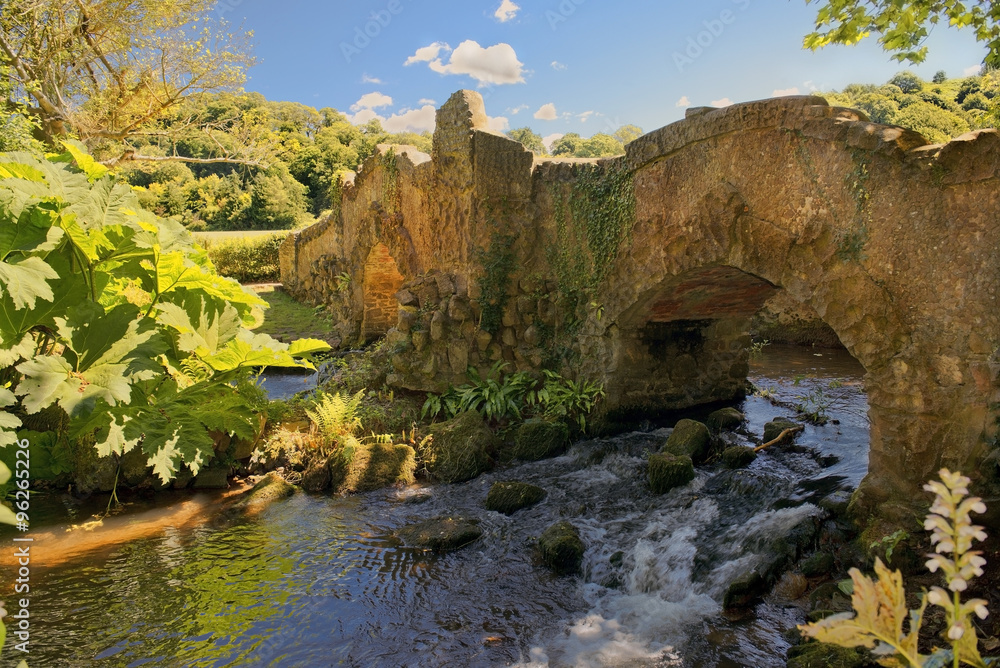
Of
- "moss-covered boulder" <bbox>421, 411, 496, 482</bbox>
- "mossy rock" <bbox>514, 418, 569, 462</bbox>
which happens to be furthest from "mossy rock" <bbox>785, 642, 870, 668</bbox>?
"moss-covered boulder" <bbox>421, 411, 496, 482</bbox>

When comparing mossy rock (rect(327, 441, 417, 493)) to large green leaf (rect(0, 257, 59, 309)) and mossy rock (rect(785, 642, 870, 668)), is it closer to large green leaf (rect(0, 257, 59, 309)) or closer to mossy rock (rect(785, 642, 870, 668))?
large green leaf (rect(0, 257, 59, 309))

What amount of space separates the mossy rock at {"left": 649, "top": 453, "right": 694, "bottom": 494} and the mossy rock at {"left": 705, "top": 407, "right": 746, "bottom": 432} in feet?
5.49

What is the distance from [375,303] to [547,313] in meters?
6.50

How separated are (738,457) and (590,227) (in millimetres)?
3554

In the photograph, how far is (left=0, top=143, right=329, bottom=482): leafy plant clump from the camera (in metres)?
4.38

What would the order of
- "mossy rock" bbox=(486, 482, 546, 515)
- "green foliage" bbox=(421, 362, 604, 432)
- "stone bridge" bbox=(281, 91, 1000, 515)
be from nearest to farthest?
"stone bridge" bbox=(281, 91, 1000, 515)
"mossy rock" bbox=(486, 482, 546, 515)
"green foliage" bbox=(421, 362, 604, 432)

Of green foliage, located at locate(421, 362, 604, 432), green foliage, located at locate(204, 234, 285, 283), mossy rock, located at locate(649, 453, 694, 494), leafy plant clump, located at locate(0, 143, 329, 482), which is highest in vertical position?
green foliage, located at locate(204, 234, 285, 283)

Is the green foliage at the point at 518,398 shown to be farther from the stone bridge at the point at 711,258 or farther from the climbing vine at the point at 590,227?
the climbing vine at the point at 590,227

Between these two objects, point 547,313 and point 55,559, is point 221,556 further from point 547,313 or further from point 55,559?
point 547,313

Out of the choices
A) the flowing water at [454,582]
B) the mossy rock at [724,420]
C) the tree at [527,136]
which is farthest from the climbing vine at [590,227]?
the tree at [527,136]

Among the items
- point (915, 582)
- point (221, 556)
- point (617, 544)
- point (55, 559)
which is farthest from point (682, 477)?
point (55, 559)

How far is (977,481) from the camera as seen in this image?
4.52m

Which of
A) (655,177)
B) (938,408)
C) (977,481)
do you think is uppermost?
(655,177)

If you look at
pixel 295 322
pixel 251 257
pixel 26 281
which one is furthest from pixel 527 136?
pixel 26 281
